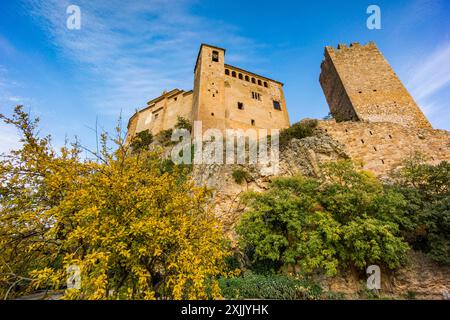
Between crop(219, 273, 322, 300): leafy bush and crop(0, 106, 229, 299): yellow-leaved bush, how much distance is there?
511 centimetres

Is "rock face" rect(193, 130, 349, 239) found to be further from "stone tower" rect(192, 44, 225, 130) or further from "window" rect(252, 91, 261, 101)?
"window" rect(252, 91, 261, 101)

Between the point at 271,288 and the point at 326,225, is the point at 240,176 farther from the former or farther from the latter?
the point at 271,288

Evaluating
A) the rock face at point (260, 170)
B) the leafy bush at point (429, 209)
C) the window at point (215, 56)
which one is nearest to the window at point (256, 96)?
the window at point (215, 56)

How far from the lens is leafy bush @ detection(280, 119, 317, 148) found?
53.9 ft

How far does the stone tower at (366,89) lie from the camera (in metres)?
18.3

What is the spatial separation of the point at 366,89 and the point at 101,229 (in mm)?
24777

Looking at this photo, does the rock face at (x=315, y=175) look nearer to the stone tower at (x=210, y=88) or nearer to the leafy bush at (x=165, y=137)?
the stone tower at (x=210, y=88)

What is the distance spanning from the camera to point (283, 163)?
48.9 ft

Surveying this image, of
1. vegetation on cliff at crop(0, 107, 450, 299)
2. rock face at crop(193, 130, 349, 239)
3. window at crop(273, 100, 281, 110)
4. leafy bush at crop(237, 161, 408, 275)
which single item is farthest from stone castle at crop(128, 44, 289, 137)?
leafy bush at crop(237, 161, 408, 275)
